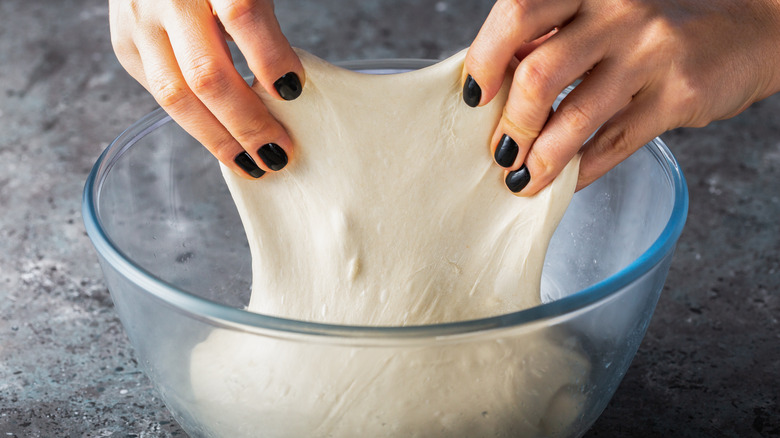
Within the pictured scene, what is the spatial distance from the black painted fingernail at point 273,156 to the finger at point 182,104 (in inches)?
0.7

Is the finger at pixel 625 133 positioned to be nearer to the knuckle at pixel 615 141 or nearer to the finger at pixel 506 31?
the knuckle at pixel 615 141

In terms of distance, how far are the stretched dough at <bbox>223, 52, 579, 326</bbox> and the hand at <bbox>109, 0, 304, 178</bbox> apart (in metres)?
0.03

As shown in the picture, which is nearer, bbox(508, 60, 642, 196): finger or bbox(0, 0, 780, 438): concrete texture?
bbox(508, 60, 642, 196): finger

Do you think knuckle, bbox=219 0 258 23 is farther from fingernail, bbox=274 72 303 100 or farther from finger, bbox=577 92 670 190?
finger, bbox=577 92 670 190

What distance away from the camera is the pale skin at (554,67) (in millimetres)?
662

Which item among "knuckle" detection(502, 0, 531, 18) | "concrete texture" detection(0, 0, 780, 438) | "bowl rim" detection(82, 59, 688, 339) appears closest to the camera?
"bowl rim" detection(82, 59, 688, 339)

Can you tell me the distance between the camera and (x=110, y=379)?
915mm

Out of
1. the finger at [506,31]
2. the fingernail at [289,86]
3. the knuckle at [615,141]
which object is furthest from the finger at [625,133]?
the fingernail at [289,86]

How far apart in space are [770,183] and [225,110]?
902 mm

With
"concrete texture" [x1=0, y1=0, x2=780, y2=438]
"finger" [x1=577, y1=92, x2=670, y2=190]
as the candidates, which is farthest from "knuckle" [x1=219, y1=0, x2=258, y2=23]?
"concrete texture" [x1=0, y1=0, x2=780, y2=438]

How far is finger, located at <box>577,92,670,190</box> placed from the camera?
72cm

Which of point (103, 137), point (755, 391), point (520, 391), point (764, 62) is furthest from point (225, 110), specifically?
point (103, 137)

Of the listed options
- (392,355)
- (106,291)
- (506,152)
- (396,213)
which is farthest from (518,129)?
(106,291)

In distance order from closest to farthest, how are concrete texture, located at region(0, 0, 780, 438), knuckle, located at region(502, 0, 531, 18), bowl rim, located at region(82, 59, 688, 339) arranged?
bowl rim, located at region(82, 59, 688, 339), knuckle, located at region(502, 0, 531, 18), concrete texture, located at region(0, 0, 780, 438)
